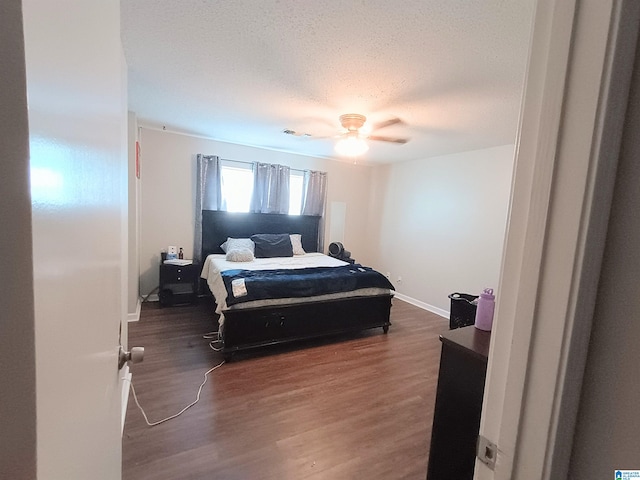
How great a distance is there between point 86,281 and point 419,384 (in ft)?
8.59

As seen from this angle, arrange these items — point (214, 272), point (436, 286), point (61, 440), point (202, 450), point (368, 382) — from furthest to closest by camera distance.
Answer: point (436, 286) < point (214, 272) < point (368, 382) < point (202, 450) < point (61, 440)

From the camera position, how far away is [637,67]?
48 cm

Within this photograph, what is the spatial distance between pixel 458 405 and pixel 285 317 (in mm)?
1982

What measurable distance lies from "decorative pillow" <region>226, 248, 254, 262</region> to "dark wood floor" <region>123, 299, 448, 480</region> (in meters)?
1.02

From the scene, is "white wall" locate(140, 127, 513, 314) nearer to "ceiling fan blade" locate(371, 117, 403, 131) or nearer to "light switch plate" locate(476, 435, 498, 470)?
"ceiling fan blade" locate(371, 117, 403, 131)

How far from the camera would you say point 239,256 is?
385 centimetres

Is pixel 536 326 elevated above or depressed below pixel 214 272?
above

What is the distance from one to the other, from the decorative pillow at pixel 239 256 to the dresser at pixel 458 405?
3.05m

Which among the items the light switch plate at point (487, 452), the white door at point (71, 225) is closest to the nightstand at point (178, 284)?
the white door at point (71, 225)

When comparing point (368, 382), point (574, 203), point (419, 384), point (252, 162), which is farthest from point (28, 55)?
point (252, 162)

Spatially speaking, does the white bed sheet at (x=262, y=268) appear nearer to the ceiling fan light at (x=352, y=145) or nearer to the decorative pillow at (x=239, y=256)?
the decorative pillow at (x=239, y=256)

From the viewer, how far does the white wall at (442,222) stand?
3.72 meters

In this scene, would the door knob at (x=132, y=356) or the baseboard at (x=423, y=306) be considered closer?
the door knob at (x=132, y=356)

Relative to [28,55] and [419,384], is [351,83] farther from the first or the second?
[419,384]
